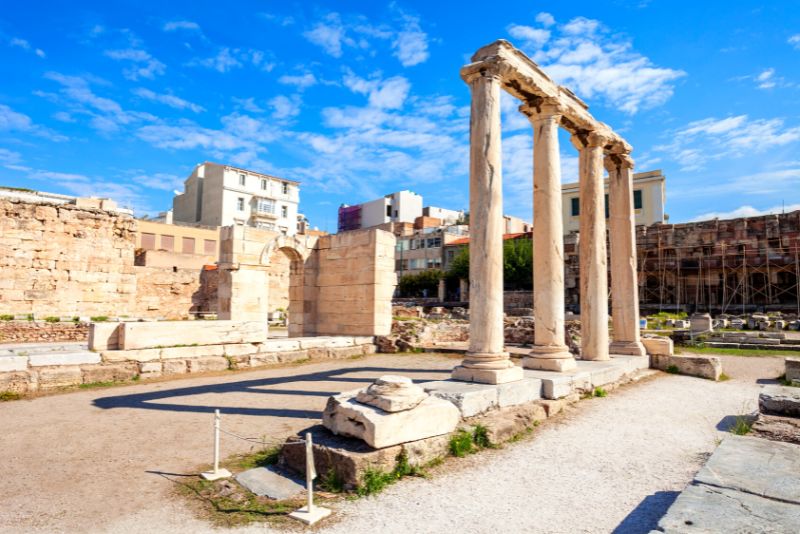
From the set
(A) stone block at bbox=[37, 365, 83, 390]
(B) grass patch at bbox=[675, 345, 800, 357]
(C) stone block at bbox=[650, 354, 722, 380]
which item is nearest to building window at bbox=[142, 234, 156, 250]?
(A) stone block at bbox=[37, 365, 83, 390]

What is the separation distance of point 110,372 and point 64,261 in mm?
12337

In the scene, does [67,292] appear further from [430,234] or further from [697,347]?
[430,234]

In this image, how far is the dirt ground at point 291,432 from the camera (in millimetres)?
3967

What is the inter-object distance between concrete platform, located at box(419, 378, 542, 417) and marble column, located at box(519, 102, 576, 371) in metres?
1.55

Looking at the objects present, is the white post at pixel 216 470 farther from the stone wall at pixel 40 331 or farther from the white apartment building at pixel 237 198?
the white apartment building at pixel 237 198

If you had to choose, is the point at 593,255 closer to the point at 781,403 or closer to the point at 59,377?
the point at 781,403

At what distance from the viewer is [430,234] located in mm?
57094

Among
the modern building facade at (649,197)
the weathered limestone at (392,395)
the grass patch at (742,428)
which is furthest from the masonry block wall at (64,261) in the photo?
the modern building facade at (649,197)

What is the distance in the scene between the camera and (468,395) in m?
6.25

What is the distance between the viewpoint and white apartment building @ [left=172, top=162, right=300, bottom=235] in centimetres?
5375

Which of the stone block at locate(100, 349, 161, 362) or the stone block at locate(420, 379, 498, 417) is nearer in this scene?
the stone block at locate(420, 379, 498, 417)

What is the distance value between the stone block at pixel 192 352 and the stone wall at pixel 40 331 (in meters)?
8.29

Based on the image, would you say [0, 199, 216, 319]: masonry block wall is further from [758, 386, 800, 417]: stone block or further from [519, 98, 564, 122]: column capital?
[758, 386, 800, 417]: stone block

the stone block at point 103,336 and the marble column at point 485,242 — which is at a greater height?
A: the marble column at point 485,242
